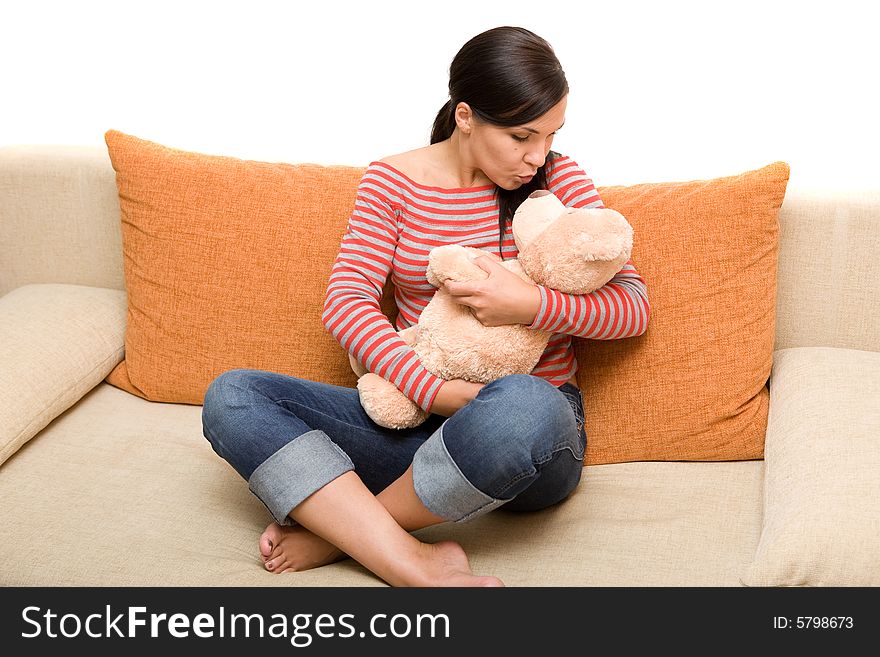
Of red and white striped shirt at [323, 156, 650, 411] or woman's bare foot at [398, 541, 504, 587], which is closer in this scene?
woman's bare foot at [398, 541, 504, 587]

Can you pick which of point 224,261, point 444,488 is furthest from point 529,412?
point 224,261

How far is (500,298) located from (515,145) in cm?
23

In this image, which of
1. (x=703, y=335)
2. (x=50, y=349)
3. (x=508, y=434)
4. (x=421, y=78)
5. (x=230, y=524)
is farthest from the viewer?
(x=421, y=78)

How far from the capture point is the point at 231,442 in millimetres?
1295

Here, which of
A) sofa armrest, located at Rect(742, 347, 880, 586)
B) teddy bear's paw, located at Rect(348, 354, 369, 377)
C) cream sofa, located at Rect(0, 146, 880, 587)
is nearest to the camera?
sofa armrest, located at Rect(742, 347, 880, 586)

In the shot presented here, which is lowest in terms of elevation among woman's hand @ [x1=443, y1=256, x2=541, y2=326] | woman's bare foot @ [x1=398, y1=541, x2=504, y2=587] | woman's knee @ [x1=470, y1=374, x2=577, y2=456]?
woman's bare foot @ [x1=398, y1=541, x2=504, y2=587]

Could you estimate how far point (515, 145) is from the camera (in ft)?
4.45

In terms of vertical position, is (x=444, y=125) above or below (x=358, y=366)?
above

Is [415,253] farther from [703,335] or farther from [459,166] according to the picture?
[703,335]

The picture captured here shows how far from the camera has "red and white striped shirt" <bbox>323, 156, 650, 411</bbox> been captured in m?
1.39

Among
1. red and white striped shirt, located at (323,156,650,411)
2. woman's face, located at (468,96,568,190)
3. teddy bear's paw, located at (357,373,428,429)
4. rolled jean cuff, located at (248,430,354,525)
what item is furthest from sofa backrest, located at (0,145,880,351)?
rolled jean cuff, located at (248,430,354,525)

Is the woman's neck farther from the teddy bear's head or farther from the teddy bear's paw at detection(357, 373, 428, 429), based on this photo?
the teddy bear's paw at detection(357, 373, 428, 429)

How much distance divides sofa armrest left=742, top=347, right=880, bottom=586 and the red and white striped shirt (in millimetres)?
265

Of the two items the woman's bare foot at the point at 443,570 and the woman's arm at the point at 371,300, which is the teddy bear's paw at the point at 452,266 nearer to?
the woman's arm at the point at 371,300
